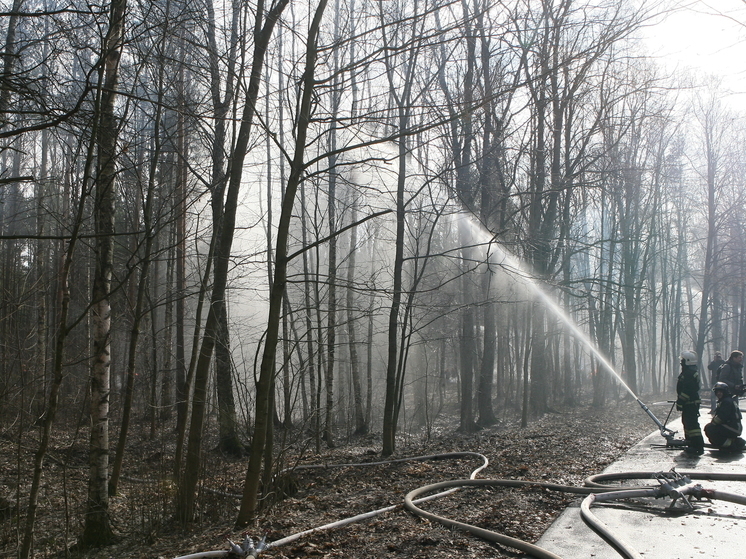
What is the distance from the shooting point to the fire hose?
161 inches

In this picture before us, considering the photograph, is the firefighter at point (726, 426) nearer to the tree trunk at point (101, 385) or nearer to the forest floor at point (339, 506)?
the forest floor at point (339, 506)

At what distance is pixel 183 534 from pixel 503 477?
3798mm

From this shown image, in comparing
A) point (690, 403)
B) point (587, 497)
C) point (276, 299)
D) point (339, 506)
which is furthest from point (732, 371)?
point (276, 299)

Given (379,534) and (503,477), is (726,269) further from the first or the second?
(379,534)

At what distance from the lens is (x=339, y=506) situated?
20.4 ft

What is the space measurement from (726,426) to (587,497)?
4.48 metres

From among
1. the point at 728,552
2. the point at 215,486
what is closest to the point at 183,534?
the point at 215,486

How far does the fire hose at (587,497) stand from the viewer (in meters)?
4.08

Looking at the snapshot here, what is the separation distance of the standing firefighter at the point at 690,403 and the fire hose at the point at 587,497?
2220 mm

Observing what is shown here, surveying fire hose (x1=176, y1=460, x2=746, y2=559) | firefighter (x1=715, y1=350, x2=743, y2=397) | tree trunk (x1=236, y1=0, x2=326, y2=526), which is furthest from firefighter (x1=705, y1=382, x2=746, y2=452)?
tree trunk (x1=236, y1=0, x2=326, y2=526)

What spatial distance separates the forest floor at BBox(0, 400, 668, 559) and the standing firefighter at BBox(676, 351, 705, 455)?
117cm

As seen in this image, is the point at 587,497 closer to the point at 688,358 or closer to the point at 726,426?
the point at 726,426

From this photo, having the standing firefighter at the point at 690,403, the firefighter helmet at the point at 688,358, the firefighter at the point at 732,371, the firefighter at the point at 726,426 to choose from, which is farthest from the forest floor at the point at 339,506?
the firefighter at the point at 732,371

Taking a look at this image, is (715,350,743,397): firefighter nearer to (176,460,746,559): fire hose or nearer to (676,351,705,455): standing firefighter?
(676,351,705,455): standing firefighter
